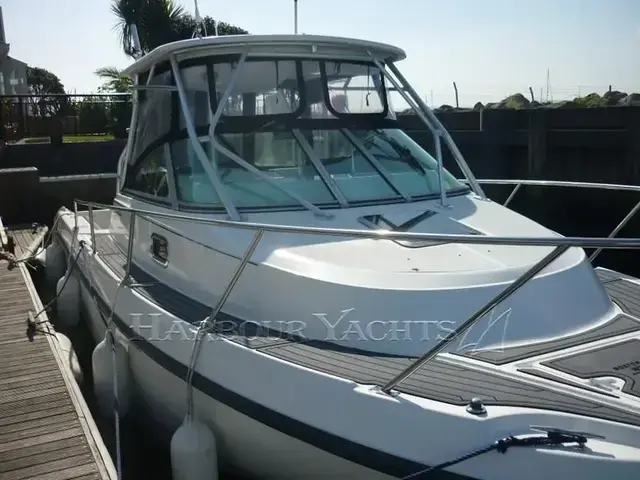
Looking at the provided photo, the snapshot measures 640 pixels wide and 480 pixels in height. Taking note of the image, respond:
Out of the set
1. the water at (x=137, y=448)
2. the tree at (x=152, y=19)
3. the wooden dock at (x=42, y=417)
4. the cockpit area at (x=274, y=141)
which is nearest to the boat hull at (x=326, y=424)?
the water at (x=137, y=448)

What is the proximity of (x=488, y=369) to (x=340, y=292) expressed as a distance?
0.77m

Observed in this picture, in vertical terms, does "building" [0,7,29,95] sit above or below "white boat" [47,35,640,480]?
above

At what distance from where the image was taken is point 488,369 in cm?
267

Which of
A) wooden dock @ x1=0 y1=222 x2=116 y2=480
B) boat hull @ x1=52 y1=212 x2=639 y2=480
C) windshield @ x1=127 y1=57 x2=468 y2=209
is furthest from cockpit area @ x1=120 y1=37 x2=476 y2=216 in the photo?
wooden dock @ x1=0 y1=222 x2=116 y2=480

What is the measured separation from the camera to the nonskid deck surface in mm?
2414

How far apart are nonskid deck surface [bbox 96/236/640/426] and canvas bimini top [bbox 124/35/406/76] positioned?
71.2 inches

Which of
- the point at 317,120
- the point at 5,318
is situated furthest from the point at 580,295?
the point at 5,318

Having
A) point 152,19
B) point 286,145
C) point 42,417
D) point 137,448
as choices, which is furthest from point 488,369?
point 152,19

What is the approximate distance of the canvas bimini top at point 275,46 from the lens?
410 centimetres

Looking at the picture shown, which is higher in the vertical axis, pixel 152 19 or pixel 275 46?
pixel 152 19

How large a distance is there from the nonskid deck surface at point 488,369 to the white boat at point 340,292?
0.04ft

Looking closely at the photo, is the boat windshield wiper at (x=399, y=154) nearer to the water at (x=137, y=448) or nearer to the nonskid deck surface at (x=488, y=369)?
the nonskid deck surface at (x=488, y=369)

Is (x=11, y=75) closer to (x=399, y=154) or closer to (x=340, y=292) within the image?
(x=399, y=154)

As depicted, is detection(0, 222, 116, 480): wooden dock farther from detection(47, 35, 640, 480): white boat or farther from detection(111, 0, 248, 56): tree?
detection(111, 0, 248, 56): tree
